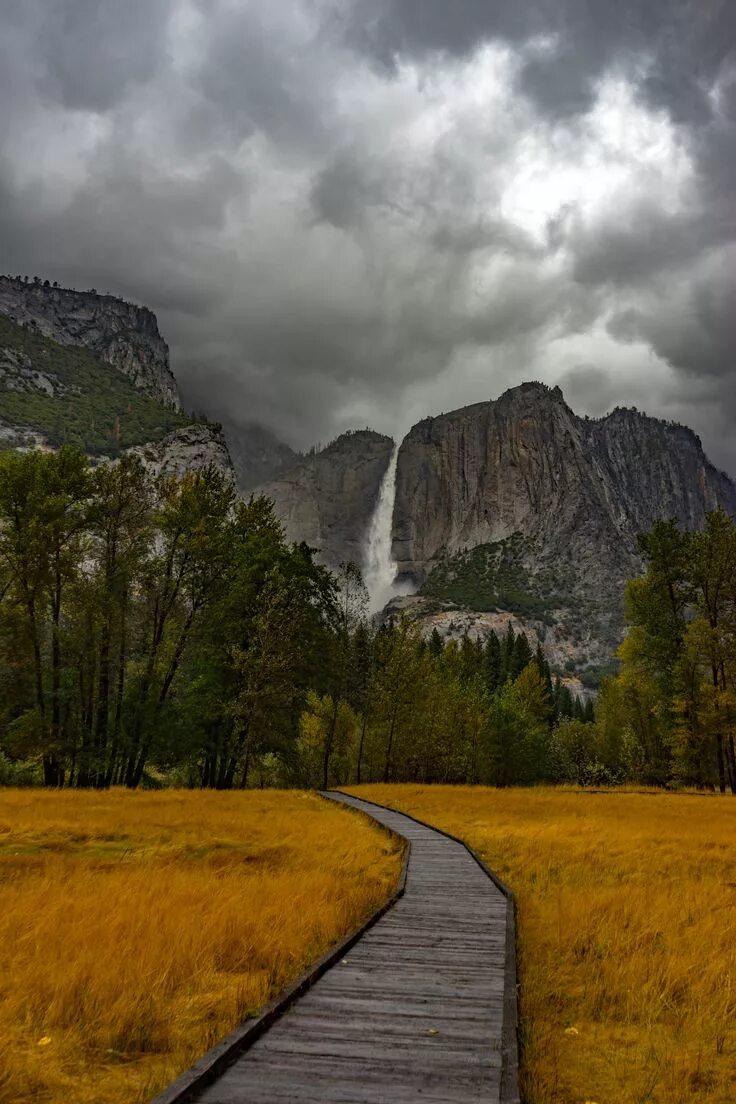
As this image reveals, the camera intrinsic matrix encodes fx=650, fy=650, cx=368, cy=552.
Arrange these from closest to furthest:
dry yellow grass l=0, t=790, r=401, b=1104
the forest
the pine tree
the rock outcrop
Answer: dry yellow grass l=0, t=790, r=401, b=1104, the forest, the pine tree, the rock outcrop

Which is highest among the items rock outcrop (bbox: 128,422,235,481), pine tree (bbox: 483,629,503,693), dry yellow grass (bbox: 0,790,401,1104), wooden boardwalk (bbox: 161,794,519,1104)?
rock outcrop (bbox: 128,422,235,481)

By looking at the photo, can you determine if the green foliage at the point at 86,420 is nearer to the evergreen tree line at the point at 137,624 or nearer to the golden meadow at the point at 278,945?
the evergreen tree line at the point at 137,624

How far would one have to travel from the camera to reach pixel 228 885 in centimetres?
1111

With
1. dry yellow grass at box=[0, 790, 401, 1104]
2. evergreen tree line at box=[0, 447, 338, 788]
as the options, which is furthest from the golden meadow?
evergreen tree line at box=[0, 447, 338, 788]

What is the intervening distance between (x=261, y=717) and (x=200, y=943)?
26.6 m

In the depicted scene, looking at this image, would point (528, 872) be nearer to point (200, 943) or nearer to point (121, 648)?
point (200, 943)

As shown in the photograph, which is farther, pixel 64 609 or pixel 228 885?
pixel 64 609

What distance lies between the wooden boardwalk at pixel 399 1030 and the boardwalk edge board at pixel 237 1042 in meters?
0.04

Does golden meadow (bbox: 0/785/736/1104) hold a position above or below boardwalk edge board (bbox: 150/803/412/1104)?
below

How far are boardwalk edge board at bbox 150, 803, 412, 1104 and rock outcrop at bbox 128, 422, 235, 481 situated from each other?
516ft

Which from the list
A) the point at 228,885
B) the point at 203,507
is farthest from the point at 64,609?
the point at 228,885

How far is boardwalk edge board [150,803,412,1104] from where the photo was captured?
3869mm

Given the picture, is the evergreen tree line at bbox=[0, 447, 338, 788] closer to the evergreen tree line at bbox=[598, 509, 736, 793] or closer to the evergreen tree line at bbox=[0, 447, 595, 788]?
the evergreen tree line at bbox=[0, 447, 595, 788]

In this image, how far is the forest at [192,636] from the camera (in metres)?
29.5
